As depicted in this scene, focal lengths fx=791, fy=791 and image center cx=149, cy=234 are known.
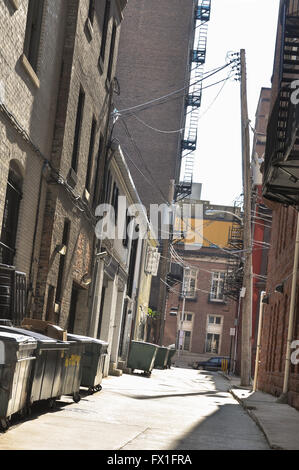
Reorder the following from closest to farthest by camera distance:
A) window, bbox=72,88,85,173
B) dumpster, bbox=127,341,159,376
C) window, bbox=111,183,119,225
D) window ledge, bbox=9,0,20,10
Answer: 1. window ledge, bbox=9,0,20,10
2. window, bbox=72,88,85,173
3. window, bbox=111,183,119,225
4. dumpster, bbox=127,341,159,376

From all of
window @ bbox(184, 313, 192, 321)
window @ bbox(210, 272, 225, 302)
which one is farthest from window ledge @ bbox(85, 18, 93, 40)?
window @ bbox(210, 272, 225, 302)

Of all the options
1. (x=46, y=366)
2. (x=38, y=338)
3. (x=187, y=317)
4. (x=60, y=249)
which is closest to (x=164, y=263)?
(x=60, y=249)

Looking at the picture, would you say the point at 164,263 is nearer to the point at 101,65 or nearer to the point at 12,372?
the point at 101,65

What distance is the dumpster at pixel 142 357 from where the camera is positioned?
30014 millimetres

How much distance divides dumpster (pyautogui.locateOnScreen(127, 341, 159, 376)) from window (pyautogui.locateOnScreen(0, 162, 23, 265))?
54.6ft

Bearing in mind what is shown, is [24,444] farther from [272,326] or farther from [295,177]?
[272,326]

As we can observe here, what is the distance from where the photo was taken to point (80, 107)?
750 inches

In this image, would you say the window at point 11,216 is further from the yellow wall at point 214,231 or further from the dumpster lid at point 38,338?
the yellow wall at point 214,231

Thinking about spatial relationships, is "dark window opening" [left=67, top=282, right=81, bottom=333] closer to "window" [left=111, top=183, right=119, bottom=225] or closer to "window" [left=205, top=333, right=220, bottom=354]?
"window" [left=111, top=183, right=119, bottom=225]

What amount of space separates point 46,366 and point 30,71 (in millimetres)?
5686

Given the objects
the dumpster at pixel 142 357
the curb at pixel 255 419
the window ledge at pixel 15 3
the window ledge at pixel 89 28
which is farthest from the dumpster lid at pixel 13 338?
the dumpster at pixel 142 357

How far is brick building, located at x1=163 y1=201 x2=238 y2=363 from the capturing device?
245 feet
